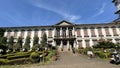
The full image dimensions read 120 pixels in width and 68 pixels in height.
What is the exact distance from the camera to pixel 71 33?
51812mm

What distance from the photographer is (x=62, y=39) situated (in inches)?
1962

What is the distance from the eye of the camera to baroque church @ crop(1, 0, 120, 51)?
5009 centimetres

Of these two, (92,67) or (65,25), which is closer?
(92,67)

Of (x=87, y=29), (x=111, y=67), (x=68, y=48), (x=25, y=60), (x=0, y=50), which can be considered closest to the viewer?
(x=111, y=67)

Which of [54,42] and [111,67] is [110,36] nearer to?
[54,42]

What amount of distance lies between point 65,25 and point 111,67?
36.6 metres

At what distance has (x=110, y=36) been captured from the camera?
50.5 metres

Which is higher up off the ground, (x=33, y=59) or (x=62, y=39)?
(x=62, y=39)

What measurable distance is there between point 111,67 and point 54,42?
33.9 metres

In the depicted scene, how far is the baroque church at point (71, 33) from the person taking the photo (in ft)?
164

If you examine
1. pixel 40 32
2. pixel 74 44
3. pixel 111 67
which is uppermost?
pixel 40 32

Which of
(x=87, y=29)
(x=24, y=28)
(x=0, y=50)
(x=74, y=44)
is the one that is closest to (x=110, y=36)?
(x=87, y=29)

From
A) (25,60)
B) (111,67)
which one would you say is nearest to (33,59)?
(25,60)

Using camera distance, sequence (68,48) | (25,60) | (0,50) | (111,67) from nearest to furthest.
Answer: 1. (111,67)
2. (25,60)
3. (0,50)
4. (68,48)
